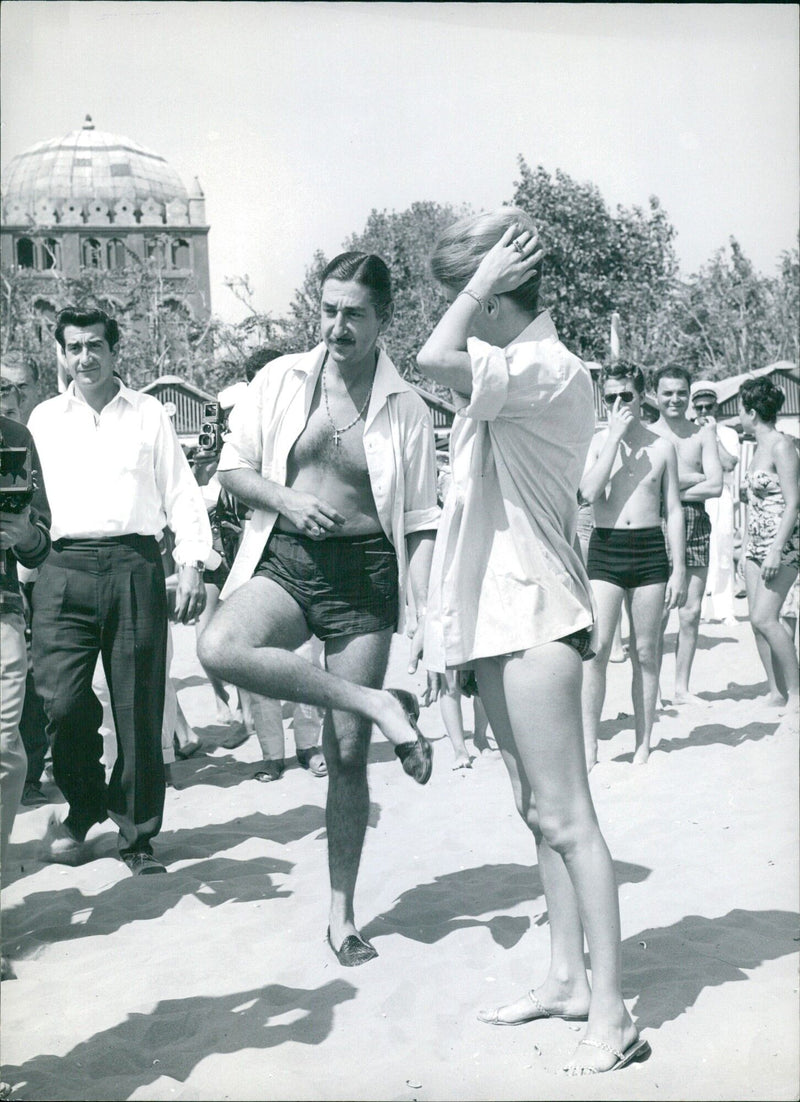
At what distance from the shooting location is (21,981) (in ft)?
13.4

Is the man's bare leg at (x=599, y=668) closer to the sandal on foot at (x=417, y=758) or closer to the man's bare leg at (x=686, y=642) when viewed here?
the man's bare leg at (x=686, y=642)

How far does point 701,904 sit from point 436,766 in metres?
2.72

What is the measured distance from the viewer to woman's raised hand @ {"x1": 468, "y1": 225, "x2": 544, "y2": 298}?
323 centimetres

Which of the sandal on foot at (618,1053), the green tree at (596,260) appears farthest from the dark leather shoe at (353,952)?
the green tree at (596,260)

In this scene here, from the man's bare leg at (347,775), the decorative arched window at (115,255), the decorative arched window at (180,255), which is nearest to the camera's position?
the man's bare leg at (347,775)

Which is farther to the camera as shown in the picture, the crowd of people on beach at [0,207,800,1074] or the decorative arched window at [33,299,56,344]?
the decorative arched window at [33,299,56,344]

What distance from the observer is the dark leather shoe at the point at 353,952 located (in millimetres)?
4117

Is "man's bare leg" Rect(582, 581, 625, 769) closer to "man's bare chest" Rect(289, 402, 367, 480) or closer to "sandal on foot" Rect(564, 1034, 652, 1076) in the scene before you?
"man's bare chest" Rect(289, 402, 367, 480)

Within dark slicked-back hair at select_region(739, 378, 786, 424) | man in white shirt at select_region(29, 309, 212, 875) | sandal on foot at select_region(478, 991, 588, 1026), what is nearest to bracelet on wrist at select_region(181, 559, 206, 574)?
man in white shirt at select_region(29, 309, 212, 875)

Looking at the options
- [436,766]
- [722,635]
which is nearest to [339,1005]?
[436,766]

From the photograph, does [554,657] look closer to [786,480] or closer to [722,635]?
[786,480]

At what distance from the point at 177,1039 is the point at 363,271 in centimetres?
245

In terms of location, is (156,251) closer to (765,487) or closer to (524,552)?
(765,487)

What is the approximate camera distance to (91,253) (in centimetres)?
4447
